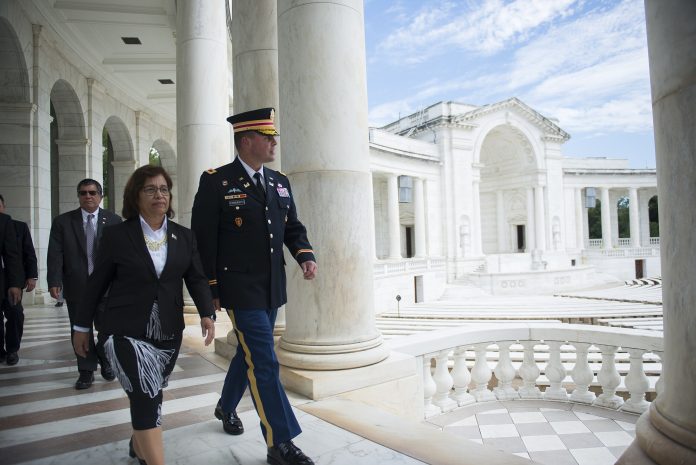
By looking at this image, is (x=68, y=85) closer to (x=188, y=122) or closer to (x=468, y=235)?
(x=188, y=122)

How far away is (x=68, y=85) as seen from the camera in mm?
24969

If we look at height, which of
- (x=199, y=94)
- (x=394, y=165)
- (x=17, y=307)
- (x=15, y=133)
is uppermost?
(x=394, y=165)

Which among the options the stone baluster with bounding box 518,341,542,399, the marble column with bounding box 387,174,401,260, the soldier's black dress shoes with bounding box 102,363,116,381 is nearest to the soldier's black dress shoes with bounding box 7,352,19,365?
the soldier's black dress shoes with bounding box 102,363,116,381

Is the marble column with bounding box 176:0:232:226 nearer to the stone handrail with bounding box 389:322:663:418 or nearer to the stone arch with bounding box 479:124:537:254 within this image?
the stone handrail with bounding box 389:322:663:418

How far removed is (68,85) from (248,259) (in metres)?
25.1

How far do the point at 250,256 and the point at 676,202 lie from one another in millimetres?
3914

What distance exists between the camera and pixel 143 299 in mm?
4348

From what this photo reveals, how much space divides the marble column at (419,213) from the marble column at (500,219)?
1906 centimetres

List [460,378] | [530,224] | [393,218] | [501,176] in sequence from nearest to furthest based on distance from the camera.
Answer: [460,378] → [393,218] → [530,224] → [501,176]

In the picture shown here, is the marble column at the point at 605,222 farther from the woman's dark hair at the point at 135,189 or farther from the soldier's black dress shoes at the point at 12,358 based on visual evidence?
the woman's dark hair at the point at 135,189

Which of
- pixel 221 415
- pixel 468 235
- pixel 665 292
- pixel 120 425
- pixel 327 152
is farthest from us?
pixel 468 235

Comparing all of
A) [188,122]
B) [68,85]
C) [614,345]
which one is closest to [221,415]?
[614,345]

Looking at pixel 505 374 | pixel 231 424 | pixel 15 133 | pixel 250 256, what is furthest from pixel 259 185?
pixel 15 133

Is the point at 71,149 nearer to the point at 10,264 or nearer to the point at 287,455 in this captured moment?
the point at 10,264
